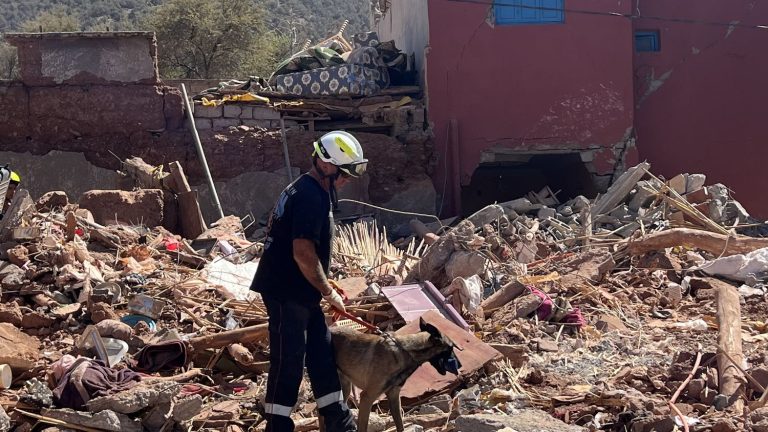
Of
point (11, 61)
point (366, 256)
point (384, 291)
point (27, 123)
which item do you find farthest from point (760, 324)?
point (11, 61)

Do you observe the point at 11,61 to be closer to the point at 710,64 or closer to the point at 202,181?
Result: the point at 202,181

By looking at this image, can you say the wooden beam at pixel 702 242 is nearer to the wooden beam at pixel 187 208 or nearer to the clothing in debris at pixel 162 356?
the clothing in debris at pixel 162 356

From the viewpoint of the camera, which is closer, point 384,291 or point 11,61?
point 384,291

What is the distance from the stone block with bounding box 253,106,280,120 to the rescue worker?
8843mm

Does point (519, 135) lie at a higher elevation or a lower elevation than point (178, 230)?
higher

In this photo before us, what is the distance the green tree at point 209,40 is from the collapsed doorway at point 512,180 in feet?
42.0

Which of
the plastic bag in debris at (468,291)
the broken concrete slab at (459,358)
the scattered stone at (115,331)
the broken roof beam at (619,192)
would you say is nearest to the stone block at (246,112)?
the broken roof beam at (619,192)

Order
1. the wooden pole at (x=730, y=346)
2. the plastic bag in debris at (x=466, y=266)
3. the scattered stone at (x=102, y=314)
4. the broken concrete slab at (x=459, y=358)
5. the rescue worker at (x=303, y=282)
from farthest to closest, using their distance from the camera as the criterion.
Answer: the plastic bag in debris at (x=466, y=266) < the scattered stone at (x=102, y=314) < the broken concrete slab at (x=459, y=358) < the wooden pole at (x=730, y=346) < the rescue worker at (x=303, y=282)

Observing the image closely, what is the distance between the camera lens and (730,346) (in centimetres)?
632

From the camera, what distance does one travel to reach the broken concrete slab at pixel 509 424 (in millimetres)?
5020

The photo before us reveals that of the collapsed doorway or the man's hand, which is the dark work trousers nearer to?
A: the man's hand

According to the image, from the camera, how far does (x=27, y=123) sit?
1322 cm

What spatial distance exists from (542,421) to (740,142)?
1148 cm

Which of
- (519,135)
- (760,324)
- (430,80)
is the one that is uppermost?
(430,80)
